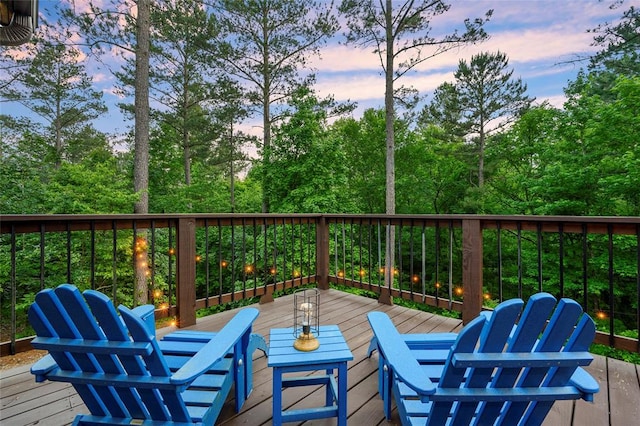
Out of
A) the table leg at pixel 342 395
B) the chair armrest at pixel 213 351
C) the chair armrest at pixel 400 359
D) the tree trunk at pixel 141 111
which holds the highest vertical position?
the tree trunk at pixel 141 111

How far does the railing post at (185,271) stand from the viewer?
2.84m

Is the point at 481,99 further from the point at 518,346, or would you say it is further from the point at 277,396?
the point at 277,396

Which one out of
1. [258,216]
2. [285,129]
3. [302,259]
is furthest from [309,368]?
[285,129]

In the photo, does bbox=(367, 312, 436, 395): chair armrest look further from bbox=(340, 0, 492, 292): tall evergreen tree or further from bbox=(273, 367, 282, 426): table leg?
bbox=(340, 0, 492, 292): tall evergreen tree

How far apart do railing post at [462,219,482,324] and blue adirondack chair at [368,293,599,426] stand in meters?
1.79

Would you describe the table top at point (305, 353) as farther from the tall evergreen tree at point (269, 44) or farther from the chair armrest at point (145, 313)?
the tall evergreen tree at point (269, 44)

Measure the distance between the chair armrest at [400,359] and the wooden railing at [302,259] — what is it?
1.22 metres

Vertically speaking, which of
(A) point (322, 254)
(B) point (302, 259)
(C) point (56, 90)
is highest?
(C) point (56, 90)

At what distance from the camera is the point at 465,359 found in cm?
97

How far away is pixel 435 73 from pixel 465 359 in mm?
12216

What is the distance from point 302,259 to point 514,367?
3622mm

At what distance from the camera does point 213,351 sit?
131 centimetres

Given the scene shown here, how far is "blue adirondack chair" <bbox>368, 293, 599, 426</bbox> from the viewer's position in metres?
0.98

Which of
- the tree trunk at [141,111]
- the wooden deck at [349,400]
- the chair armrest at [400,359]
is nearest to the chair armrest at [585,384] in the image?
the chair armrest at [400,359]
